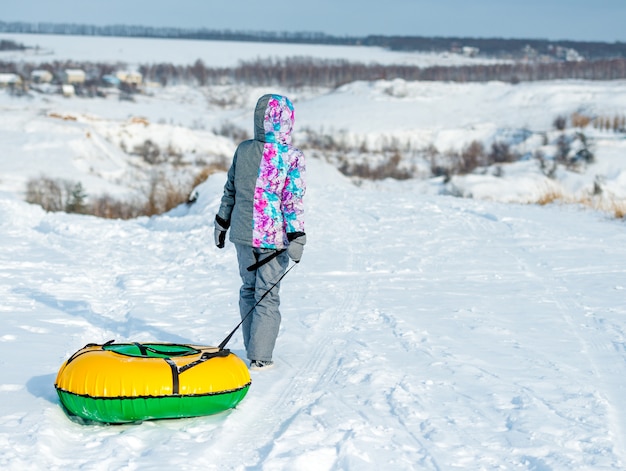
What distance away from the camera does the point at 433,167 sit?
58.2 metres

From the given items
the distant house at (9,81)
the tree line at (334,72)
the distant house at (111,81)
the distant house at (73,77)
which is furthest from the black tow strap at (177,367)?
the tree line at (334,72)

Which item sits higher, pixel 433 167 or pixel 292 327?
pixel 292 327

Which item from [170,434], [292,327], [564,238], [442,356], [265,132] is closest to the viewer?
[170,434]

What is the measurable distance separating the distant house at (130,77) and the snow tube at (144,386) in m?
112

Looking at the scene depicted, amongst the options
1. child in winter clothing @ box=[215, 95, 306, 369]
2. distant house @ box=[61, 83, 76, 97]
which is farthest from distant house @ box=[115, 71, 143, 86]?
child in winter clothing @ box=[215, 95, 306, 369]

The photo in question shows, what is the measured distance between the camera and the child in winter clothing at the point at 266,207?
4.98 meters

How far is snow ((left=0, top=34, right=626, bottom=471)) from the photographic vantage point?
12.9 ft

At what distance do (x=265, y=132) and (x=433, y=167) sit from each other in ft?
178

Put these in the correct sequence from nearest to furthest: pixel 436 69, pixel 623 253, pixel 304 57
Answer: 1. pixel 623 253
2. pixel 436 69
3. pixel 304 57

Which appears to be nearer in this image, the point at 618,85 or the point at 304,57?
the point at 618,85

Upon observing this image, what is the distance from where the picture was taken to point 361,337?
6.19 meters

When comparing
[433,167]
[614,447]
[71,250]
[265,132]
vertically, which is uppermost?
[265,132]

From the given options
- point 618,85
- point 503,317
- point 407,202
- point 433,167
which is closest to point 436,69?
point 618,85

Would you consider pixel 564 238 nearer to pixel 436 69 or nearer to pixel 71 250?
pixel 71 250
